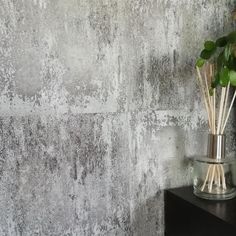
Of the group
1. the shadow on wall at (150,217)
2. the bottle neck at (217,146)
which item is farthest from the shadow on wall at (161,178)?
the bottle neck at (217,146)

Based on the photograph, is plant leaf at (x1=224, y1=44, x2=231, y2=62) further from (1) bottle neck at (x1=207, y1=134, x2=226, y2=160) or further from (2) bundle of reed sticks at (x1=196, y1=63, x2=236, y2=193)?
(1) bottle neck at (x1=207, y1=134, x2=226, y2=160)

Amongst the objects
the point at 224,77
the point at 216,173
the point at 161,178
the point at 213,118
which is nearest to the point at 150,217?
the point at 161,178

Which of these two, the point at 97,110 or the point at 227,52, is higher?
the point at 227,52

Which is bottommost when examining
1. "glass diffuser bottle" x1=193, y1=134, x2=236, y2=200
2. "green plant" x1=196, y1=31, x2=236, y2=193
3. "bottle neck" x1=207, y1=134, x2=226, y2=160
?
"glass diffuser bottle" x1=193, y1=134, x2=236, y2=200

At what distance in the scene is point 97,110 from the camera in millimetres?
841

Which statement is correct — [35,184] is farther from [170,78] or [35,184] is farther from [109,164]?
[170,78]

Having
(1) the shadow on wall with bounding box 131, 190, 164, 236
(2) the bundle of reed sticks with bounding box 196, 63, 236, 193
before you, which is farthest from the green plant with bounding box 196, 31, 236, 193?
(1) the shadow on wall with bounding box 131, 190, 164, 236

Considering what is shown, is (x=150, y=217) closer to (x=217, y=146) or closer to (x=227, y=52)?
(x=217, y=146)

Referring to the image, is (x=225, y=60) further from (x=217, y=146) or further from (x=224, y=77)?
(x=217, y=146)

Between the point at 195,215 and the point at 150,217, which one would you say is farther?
the point at 150,217

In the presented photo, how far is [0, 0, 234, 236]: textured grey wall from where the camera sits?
30.3 inches

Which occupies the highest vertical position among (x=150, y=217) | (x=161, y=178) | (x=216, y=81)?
(x=216, y=81)

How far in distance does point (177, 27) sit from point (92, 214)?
0.58m

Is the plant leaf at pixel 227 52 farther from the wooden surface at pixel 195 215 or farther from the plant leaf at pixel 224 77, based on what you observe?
the wooden surface at pixel 195 215
